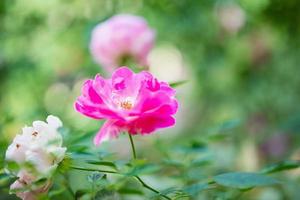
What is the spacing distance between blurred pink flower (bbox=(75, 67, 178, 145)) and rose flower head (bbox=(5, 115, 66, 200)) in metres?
0.05

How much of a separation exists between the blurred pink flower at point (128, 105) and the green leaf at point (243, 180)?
0.28ft

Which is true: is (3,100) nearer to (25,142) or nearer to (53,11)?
(53,11)

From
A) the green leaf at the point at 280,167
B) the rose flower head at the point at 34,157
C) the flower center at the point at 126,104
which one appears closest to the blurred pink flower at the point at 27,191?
the rose flower head at the point at 34,157

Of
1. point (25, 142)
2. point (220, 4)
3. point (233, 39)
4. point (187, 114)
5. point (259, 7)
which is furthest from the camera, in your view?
→ point (187, 114)

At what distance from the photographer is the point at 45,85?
2.29 meters

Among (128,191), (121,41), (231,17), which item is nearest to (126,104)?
(128,191)

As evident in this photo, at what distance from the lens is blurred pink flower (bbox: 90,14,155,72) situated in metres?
1.48

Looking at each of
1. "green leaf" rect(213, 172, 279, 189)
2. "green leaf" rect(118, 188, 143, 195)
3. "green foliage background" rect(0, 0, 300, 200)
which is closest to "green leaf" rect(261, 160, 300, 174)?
"green leaf" rect(213, 172, 279, 189)

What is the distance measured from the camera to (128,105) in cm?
71

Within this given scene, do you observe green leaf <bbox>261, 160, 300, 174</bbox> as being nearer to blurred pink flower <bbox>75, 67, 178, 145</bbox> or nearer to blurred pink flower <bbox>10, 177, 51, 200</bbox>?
blurred pink flower <bbox>75, 67, 178, 145</bbox>

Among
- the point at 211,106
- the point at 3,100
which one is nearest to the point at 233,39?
the point at 211,106

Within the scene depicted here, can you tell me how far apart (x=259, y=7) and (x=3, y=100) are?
3.35 feet

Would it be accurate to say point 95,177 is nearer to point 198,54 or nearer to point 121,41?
point 121,41

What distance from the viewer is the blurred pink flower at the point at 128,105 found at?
661mm
